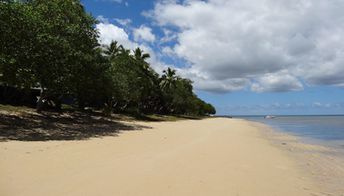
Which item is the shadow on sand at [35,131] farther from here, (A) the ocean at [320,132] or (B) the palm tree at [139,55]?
(B) the palm tree at [139,55]

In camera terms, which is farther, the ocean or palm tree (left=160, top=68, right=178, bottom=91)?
palm tree (left=160, top=68, right=178, bottom=91)

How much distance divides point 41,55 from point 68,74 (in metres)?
3.16

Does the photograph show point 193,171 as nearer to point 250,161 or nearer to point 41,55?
point 250,161

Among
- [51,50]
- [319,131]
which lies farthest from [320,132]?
[51,50]

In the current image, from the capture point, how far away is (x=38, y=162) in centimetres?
1023

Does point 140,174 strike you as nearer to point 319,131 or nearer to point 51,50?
point 51,50

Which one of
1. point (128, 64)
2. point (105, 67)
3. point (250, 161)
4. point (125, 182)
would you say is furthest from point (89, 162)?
point (128, 64)

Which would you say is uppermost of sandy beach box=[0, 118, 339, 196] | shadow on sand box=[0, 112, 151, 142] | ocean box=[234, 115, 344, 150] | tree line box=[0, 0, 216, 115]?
tree line box=[0, 0, 216, 115]

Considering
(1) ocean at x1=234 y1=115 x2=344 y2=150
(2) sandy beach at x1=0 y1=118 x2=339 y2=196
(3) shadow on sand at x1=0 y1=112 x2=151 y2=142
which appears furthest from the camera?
(1) ocean at x1=234 y1=115 x2=344 y2=150

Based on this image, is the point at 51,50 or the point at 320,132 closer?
the point at 51,50

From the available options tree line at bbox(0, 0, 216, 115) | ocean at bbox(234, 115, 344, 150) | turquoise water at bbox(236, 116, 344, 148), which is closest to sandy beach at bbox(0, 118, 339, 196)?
tree line at bbox(0, 0, 216, 115)

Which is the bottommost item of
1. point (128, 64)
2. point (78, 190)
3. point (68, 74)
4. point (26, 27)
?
point (78, 190)

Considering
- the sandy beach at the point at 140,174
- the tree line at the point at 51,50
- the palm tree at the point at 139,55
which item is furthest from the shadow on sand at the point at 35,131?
the palm tree at the point at 139,55

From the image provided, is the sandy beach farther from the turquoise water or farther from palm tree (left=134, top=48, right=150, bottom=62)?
palm tree (left=134, top=48, right=150, bottom=62)
